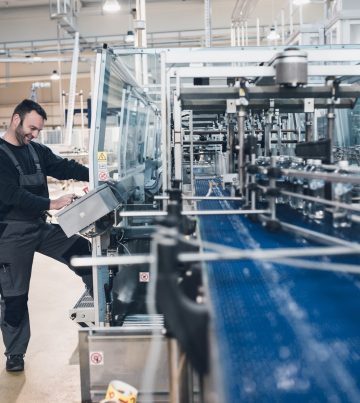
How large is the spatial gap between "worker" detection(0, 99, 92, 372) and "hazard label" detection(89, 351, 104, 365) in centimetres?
122

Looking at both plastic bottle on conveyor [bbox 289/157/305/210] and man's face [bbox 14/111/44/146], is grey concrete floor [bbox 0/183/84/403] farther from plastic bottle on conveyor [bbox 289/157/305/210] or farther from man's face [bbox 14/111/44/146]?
plastic bottle on conveyor [bbox 289/157/305/210]

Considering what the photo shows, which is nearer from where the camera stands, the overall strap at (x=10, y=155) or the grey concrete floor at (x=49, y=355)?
the grey concrete floor at (x=49, y=355)

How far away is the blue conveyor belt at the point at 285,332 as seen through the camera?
113 centimetres

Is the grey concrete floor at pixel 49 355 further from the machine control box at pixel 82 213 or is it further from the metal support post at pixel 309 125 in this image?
the metal support post at pixel 309 125

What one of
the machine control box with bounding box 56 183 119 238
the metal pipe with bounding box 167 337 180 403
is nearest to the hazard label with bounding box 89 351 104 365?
the metal pipe with bounding box 167 337 180 403

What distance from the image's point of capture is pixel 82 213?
2.39 metres

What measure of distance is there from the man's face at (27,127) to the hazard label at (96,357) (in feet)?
5.35

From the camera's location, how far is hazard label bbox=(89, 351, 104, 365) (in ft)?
5.68

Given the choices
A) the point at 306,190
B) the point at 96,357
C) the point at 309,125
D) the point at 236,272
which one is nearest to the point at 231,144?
the point at 309,125

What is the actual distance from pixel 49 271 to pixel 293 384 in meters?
4.37

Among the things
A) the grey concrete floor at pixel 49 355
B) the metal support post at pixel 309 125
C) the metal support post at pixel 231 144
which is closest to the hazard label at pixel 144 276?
the grey concrete floor at pixel 49 355

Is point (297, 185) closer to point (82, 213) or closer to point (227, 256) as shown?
point (82, 213)

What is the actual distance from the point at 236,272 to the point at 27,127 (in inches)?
68.9

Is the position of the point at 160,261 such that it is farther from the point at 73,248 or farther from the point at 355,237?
the point at 73,248
